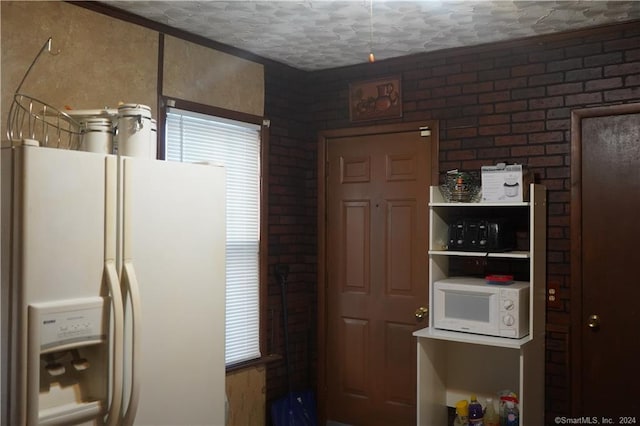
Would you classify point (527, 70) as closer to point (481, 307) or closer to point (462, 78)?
point (462, 78)

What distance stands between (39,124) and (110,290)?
1.04 metres

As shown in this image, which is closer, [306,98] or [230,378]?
[230,378]

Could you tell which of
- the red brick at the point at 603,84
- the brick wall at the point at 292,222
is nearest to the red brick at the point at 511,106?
the red brick at the point at 603,84

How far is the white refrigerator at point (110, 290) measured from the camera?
1957mm

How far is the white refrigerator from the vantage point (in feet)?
6.42

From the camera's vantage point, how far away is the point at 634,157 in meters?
3.17

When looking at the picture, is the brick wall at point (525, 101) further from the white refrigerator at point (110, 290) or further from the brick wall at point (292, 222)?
the white refrigerator at point (110, 290)

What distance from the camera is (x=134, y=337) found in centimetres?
219

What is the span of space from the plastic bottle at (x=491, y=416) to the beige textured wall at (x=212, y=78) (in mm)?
2239

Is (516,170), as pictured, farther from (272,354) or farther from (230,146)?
(272,354)

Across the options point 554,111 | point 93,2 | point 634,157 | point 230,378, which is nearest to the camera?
point 93,2

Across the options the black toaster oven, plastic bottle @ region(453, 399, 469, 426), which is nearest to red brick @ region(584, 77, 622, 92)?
the black toaster oven

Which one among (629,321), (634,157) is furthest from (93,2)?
(629,321)

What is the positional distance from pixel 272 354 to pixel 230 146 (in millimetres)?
1373
